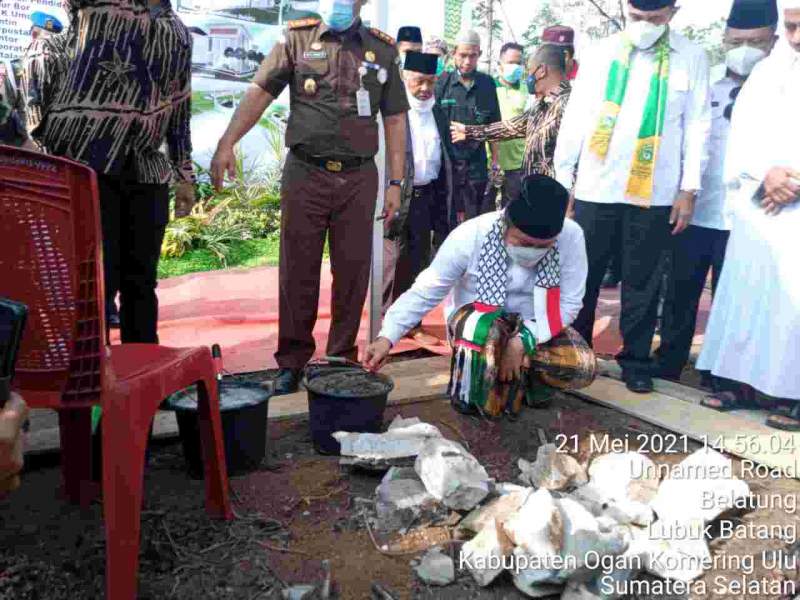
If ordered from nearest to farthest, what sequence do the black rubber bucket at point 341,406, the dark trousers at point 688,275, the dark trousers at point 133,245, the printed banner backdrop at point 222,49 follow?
1. the black rubber bucket at point 341,406
2. the dark trousers at point 133,245
3. the dark trousers at point 688,275
4. the printed banner backdrop at point 222,49

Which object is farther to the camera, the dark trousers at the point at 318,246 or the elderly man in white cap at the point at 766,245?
the dark trousers at the point at 318,246

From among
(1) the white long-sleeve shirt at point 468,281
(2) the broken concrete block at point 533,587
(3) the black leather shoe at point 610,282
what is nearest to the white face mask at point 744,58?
(1) the white long-sleeve shirt at point 468,281

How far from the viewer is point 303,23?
150 inches

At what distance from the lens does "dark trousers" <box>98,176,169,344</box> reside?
3.19 meters

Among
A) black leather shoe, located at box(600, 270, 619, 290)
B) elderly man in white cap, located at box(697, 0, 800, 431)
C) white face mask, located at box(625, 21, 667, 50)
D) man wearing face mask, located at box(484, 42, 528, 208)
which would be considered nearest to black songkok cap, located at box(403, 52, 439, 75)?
man wearing face mask, located at box(484, 42, 528, 208)

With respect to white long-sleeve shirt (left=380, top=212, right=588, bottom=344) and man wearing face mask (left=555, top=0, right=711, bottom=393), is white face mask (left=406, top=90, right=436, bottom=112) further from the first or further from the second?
white long-sleeve shirt (left=380, top=212, right=588, bottom=344)

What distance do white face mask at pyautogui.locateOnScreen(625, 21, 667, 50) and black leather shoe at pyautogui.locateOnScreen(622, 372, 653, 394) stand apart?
1.73 metres

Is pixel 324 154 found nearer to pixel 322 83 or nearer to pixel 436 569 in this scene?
pixel 322 83

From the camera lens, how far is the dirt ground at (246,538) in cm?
224

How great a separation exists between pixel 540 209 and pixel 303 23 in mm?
1577

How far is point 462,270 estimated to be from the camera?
3.59 metres

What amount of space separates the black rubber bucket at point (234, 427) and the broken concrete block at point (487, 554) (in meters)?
0.94

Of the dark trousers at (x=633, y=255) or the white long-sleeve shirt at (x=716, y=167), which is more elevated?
the white long-sleeve shirt at (x=716, y=167)

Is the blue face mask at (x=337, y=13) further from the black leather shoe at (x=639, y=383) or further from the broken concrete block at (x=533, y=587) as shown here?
the broken concrete block at (x=533, y=587)
